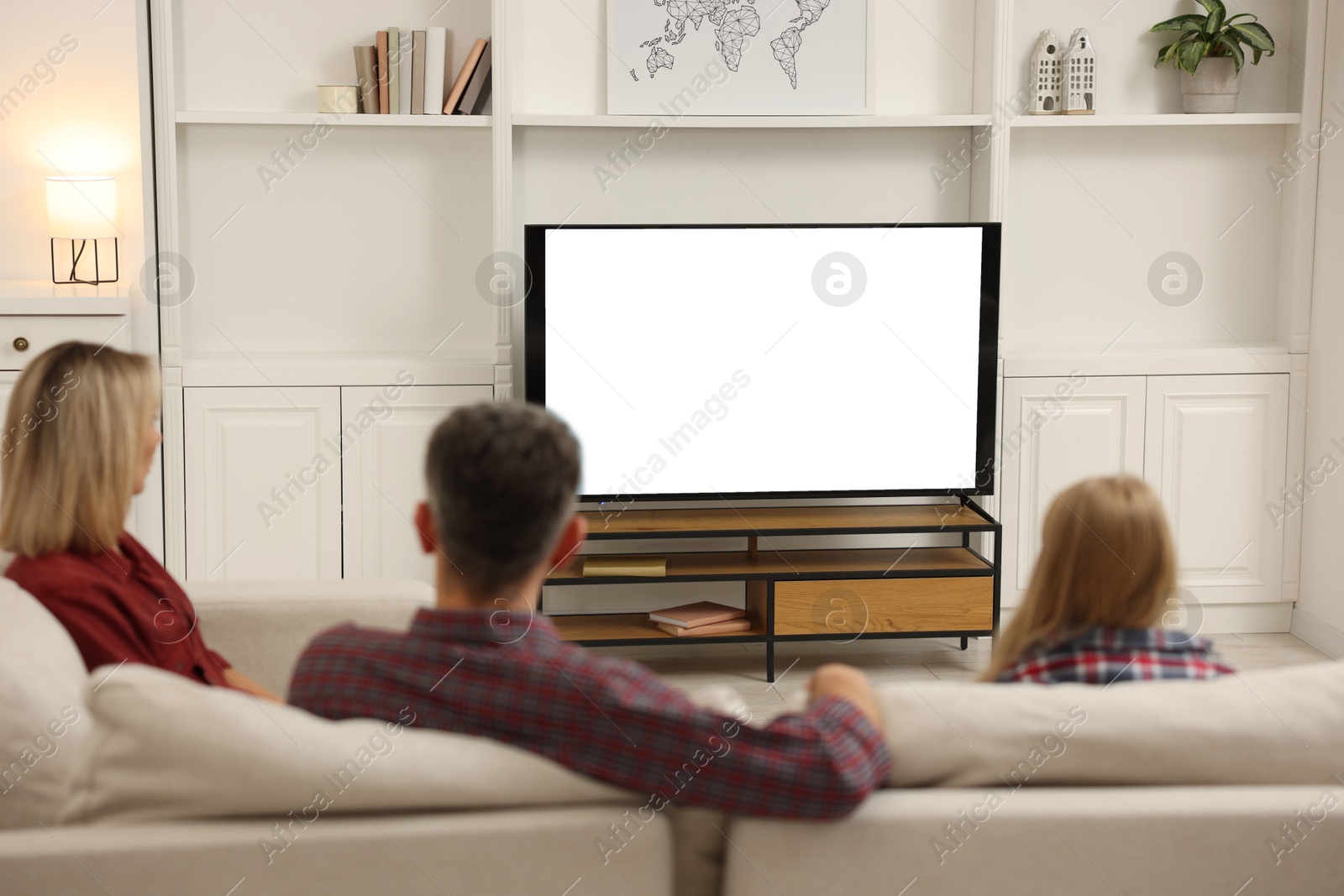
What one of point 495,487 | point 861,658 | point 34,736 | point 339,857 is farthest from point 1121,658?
Result: point 861,658

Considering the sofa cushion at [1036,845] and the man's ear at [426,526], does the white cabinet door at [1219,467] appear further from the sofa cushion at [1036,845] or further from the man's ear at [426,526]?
the man's ear at [426,526]

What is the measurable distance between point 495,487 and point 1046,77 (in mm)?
3072

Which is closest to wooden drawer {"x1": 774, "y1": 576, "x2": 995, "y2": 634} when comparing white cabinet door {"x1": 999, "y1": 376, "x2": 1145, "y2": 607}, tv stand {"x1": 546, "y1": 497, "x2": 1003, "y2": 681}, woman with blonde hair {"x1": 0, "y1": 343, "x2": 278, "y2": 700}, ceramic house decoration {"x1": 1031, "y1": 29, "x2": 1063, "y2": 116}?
tv stand {"x1": 546, "y1": 497, "x2": 1003, "y2": 681}

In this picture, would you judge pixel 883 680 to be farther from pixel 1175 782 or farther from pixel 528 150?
pixel 1175 782

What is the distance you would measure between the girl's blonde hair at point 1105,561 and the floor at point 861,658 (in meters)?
2.12

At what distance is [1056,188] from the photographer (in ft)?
12.8

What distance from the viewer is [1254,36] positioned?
3.71 metres

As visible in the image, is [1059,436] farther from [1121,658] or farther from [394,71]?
[1121,658]

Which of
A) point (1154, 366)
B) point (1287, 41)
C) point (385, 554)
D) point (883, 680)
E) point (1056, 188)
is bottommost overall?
point (883, 680)

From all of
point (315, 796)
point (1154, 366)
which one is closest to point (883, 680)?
point (1154, 366)

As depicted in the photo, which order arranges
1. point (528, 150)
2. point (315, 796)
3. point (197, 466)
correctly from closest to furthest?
point (315, 796) < point (197, 466) < point (528, 150)

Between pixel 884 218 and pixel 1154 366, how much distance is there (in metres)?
0.94

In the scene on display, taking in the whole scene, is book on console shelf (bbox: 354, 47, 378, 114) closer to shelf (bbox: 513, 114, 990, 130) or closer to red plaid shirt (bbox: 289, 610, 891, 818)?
shelf (bbox: 513, 114, 990, 130)

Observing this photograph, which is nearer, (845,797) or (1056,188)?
(845,797)
